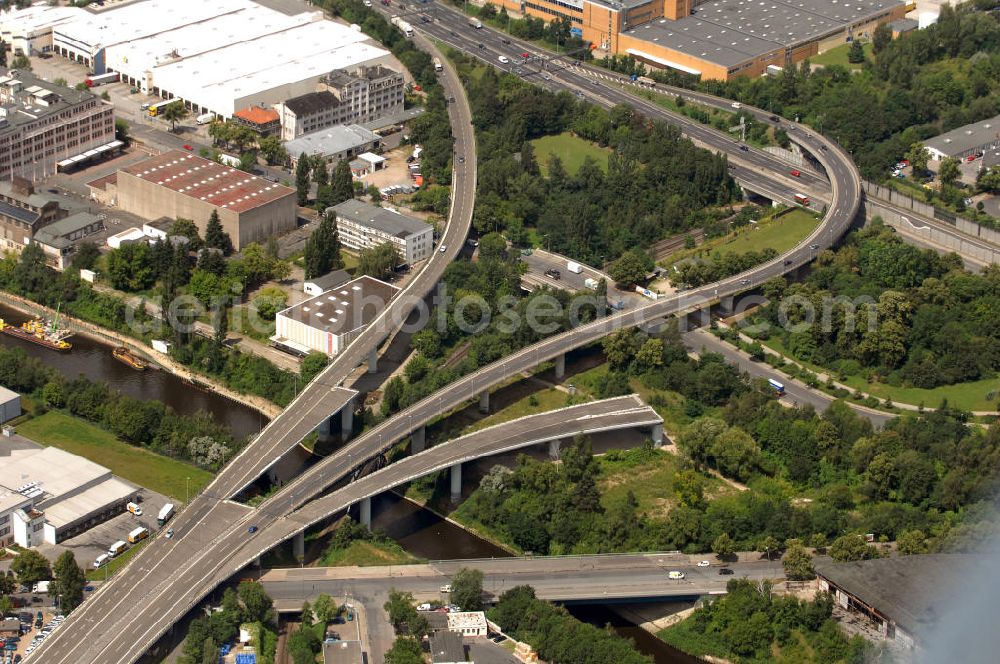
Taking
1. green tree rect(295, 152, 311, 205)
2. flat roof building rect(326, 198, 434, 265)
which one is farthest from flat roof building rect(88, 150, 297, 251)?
flat roof building rect(326, 198, 434, 265)

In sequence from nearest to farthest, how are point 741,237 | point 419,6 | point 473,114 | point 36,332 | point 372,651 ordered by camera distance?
point 372,651
point 36,332
point 741,237
point 473,114
point 419,6

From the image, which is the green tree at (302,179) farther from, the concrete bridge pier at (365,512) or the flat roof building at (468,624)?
the flat roof building at (468,624)

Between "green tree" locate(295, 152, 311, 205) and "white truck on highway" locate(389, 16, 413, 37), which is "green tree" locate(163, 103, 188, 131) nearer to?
"green tree" locate(295, 152, 311, 205)

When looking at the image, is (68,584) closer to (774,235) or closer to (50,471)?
(50,471)

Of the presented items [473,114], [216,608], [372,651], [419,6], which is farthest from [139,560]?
[419,6]

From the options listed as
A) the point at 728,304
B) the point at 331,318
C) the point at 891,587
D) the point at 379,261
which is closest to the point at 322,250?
the point at 379,261

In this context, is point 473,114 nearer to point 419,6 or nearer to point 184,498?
point 419,6
